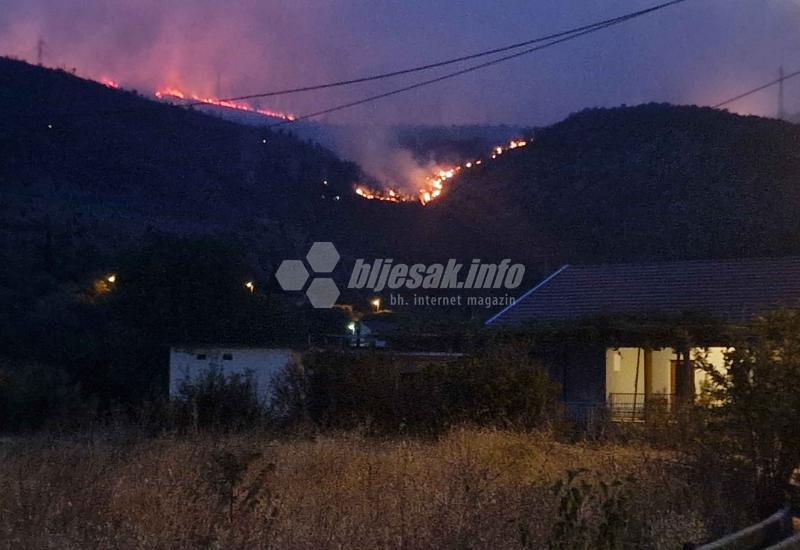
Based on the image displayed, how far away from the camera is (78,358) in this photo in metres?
32.5

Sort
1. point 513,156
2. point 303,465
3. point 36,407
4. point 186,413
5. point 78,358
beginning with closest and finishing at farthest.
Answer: point 303,465 → point 186,413 → point 36,407 → point 78,358 → point 513,156

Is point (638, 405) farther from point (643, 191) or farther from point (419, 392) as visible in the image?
point (643, 191)

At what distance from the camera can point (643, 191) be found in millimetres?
51938

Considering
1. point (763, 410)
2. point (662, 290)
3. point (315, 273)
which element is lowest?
point (763, 410)

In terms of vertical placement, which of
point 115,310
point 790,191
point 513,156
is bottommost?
point 115,310

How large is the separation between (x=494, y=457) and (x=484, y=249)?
116ft

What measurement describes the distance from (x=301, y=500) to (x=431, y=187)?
1804 inches

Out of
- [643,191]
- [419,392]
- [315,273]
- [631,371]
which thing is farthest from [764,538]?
[643,191]

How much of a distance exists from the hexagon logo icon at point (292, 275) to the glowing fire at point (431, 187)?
8.62 metres

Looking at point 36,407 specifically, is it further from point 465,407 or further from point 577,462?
point 577,462

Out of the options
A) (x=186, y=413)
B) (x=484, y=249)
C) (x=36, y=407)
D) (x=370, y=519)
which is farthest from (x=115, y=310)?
(x=370, y=519)

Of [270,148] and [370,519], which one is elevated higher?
[270,148]

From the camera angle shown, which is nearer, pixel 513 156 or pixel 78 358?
pixel 78 358

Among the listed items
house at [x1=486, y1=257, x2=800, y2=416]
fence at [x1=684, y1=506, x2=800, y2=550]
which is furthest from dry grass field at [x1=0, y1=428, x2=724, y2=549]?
house at [x1=486, y1=257, x2=800, y2=416]
